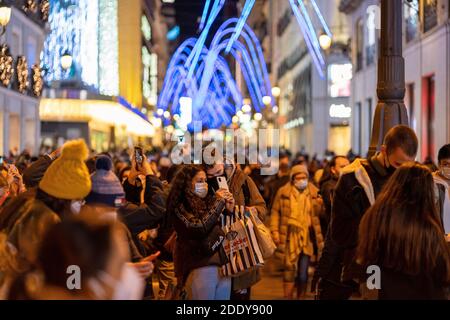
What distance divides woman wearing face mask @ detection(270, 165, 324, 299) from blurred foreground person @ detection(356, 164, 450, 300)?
7.31 metres

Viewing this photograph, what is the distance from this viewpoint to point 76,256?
12.0ft

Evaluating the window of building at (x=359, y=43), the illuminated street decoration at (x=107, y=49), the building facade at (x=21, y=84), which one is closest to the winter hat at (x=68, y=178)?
the building facade at (x=21, y=84)

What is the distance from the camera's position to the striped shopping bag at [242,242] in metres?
8.59

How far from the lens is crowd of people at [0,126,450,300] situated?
3.90 m

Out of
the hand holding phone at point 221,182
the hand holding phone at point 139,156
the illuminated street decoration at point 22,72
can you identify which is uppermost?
the illuminated street decoration at point 22,72

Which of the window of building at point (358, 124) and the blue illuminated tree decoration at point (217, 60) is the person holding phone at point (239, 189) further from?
the window of building at point (358, 124)

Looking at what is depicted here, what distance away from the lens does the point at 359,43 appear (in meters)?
43.5

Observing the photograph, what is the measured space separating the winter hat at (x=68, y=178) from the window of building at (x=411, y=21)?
25.1m

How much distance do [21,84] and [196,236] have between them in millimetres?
23923

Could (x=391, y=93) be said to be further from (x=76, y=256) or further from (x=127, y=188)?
(x=76, y=256)

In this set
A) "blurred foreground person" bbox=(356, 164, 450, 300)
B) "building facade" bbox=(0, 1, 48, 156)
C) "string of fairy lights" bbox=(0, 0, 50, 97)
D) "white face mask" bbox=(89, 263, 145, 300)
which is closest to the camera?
"white face mask" bbox=(89, 263, 145, 300)

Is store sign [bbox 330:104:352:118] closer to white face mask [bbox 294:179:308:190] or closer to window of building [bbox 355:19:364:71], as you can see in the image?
window of building [bbox 355:19:364:71]

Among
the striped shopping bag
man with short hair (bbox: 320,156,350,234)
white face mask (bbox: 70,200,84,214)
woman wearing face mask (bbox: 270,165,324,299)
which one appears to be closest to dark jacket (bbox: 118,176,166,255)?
the striped shopping bag
